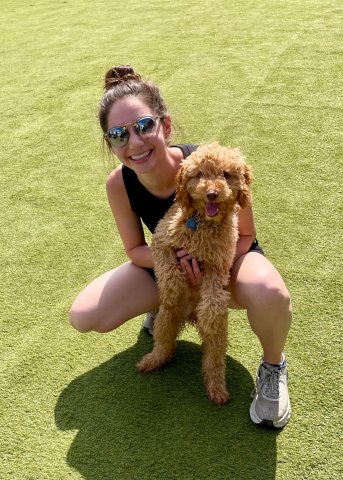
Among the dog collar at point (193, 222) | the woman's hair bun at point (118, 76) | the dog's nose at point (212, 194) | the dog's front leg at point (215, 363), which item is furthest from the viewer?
the woman's hair bun at point (118, 76)

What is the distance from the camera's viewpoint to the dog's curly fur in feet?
5.81

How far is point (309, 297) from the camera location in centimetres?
257

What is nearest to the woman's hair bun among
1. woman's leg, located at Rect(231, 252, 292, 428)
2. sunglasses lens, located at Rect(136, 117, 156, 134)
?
sunglasses lens, located at Rect(136, 117, 156, 134)

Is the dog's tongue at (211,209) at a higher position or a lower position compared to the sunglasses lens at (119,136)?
lower

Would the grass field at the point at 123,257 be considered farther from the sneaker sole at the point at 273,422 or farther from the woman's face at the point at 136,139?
the woman's face at the point at 136,139

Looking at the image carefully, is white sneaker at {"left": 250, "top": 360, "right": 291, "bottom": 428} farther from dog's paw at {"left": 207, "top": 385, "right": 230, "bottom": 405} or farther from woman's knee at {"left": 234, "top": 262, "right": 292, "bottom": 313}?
woman's knee at {"left": 234, "top": 262, "right": 292, "bottom": 313}

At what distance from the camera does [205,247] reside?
1972 millimetres

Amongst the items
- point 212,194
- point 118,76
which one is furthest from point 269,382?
point 118,76

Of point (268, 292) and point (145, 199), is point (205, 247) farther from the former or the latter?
point (145, 199)

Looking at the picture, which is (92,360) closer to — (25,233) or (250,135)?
(25,233)

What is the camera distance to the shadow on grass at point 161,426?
74.1 inches

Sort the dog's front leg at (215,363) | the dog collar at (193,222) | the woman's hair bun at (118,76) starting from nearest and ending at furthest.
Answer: the dog collar at (193,222) < the dog's front leg at (215,363) < the woman's hair bun at (118,76)

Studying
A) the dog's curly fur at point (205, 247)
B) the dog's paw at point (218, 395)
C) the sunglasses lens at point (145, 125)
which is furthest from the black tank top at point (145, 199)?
the dog's paw at point (218, 395)

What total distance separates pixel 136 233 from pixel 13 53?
5.40 metres
